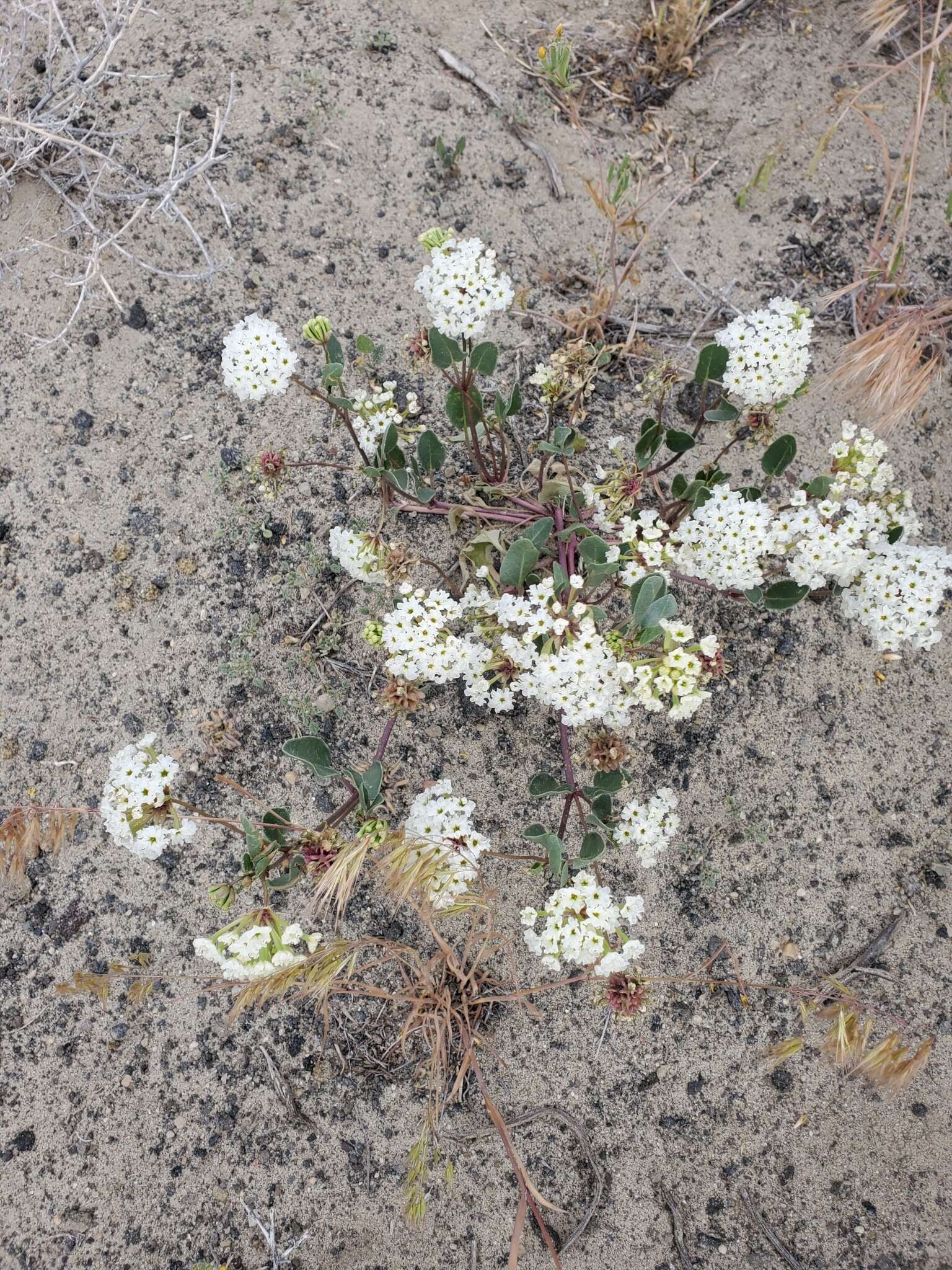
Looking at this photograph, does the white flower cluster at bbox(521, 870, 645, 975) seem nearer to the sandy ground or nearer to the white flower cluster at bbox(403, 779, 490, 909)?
the white flower cluster at bbox(403, 779, 490, 909)

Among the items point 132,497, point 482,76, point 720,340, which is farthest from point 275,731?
point 482,76

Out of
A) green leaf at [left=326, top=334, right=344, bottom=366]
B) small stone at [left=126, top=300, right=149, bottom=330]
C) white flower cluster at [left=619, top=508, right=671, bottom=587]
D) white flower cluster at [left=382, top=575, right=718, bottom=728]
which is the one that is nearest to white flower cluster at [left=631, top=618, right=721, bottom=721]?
white flower cluster at [left=382, top=575, right=718, bottom=728]

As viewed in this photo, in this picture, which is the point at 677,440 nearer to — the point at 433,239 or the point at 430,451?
the point at 430,451

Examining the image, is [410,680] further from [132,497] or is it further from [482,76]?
[482,76]

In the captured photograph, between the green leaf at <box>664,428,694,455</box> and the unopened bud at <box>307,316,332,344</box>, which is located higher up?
the green leaf at <box>664,428,694,455</box>

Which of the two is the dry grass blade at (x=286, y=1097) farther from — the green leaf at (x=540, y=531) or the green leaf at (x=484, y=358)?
the green leaf at (x=484, y=358)

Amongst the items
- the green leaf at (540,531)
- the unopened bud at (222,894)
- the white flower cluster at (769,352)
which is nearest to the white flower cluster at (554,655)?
the green leaf at (540,531)
